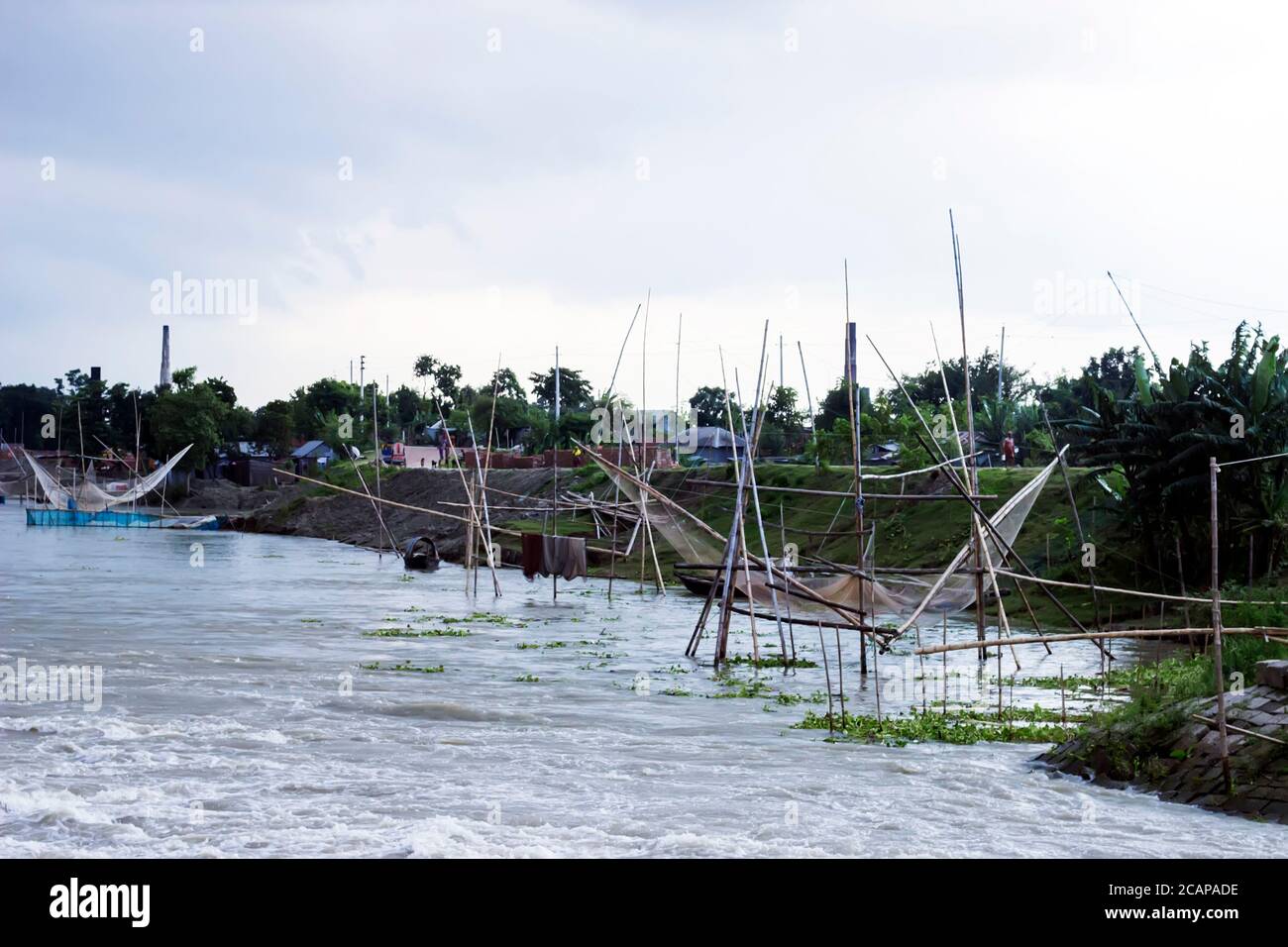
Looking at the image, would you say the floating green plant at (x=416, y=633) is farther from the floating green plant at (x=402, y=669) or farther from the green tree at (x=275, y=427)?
the green tree at (x=275, y=427)

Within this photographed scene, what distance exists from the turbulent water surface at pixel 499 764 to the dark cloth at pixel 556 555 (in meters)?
3.45

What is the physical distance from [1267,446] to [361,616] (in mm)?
14451

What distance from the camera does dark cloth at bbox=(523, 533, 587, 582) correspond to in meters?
23.6

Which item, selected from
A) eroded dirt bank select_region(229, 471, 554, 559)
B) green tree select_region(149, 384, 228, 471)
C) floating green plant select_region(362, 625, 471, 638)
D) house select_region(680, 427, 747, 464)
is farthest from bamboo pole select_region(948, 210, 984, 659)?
green tree select_region(149, 384, 228, 471)

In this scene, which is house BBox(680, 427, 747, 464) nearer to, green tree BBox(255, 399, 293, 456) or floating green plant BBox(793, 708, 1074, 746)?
green tree BBox(255, 399, 293, 456)

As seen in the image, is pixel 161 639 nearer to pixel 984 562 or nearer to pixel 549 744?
pixel 549 744

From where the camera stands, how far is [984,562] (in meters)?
15.0

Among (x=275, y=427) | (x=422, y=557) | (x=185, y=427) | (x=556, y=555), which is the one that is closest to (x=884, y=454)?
(x=422, y=557)

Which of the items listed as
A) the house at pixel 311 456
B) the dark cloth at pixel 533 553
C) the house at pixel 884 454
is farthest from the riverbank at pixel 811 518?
the house at pixel 311 456

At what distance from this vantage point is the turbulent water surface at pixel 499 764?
8.38 m

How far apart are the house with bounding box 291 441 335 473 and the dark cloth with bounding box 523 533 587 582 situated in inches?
1623

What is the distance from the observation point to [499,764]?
10758 mm

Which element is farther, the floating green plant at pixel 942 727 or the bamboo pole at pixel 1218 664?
the floating green plant at pixel 942 727
